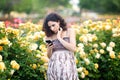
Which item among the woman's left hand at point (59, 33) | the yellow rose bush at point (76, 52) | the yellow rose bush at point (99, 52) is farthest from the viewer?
the yellow rose bush at point (99, 52)

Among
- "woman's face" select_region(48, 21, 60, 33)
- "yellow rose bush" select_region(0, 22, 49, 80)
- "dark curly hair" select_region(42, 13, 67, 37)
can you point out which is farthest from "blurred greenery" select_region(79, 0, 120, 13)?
"woman's face" select_region(48, 21, 60, 33)

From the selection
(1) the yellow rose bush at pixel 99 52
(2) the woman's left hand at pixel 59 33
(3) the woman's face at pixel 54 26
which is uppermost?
(3) the woman's face at pixel 54 26

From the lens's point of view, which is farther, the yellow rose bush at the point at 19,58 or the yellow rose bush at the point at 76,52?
the yellow rose bush at the point at 76,52

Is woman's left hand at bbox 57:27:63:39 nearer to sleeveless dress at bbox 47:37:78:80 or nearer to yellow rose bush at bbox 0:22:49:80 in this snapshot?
sleeveless dress at bbox 47:37:78:80

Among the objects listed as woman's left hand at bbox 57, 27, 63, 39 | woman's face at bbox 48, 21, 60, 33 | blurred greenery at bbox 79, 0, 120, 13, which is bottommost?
blurred greenery at bbox 79, 0, 120, 13

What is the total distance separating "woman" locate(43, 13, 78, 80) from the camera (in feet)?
18.6

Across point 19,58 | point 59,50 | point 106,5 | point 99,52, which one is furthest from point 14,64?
point 106,5

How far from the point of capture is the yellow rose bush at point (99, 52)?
7352mm

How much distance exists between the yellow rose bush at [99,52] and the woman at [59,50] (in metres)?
1.31

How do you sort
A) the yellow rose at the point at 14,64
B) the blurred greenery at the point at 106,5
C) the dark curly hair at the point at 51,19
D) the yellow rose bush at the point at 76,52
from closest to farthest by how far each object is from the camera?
the dark curly hair at the point at 51,19 → the yellow rose at the point at 14,64 → the yellow rose bush at the point at 76,52 → the blurred greenery at the point at 106,5

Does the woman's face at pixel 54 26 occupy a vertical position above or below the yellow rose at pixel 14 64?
above

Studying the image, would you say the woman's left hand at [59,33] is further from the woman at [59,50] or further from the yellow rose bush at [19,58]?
the yellow rose bush at [19,58]

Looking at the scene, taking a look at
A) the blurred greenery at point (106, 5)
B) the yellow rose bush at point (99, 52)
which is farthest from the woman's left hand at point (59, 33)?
the blurred greenery at point (106, 5)

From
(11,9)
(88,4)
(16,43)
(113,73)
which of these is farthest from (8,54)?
(88,4)
